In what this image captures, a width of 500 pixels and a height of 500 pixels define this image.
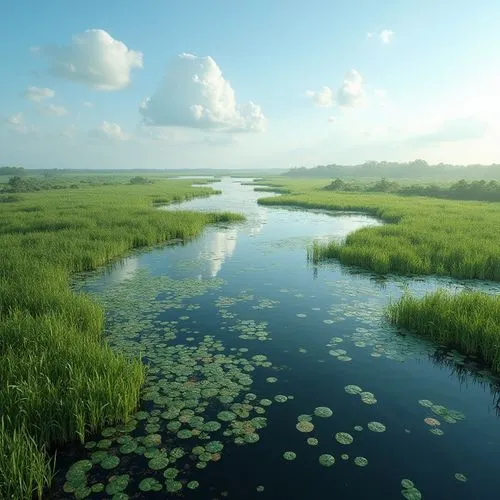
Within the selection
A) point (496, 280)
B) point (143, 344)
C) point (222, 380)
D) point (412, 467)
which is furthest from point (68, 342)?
point (496, 280)

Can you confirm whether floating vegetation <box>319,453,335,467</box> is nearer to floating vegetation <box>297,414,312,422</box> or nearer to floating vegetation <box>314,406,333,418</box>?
floating vegetation <box>297,414,312,422</box>

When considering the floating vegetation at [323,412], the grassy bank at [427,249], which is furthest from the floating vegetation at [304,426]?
the grassy bank at [427,249]

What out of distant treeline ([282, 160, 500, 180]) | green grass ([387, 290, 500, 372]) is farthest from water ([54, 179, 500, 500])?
distant treeline ([282, 160, 500, 180])

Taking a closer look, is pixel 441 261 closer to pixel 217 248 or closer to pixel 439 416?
pixel 439 416

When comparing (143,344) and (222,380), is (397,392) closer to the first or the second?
(222,380)

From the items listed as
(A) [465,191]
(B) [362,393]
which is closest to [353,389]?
(B) [362,393]

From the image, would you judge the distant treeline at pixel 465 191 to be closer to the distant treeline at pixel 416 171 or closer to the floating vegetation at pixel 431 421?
the floating vegetation at pixel 431 421

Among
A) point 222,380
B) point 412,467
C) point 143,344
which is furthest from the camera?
point 143,344
